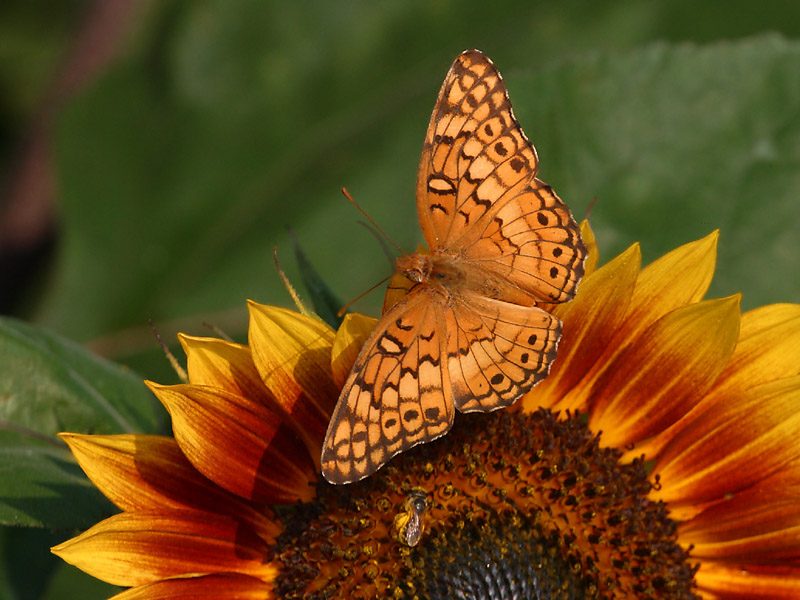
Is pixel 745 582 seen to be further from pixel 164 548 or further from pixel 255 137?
pixel 255 137

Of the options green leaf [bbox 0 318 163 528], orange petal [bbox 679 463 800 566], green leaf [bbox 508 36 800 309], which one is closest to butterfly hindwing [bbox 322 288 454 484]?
green leaf [bbox 0 318 163 528]

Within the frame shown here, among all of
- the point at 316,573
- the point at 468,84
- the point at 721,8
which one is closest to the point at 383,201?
the point at 721,8

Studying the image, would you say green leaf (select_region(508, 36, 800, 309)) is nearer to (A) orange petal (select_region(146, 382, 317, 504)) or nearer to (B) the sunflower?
(B) the sunflower

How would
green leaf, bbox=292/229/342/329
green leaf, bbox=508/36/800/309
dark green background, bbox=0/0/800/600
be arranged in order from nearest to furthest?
1. green leaf, bbox=292/229/342/329
2. green leaf, bbox=508/36/800/309
3. dark green background, bbox=0/0/800/600

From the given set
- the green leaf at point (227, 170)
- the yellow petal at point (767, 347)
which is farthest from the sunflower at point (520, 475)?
the green leaf at point (227, 170)

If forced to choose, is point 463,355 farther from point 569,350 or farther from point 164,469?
point 164,469

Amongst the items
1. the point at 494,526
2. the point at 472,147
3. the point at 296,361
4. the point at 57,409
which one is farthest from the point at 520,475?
the point at 57,409
